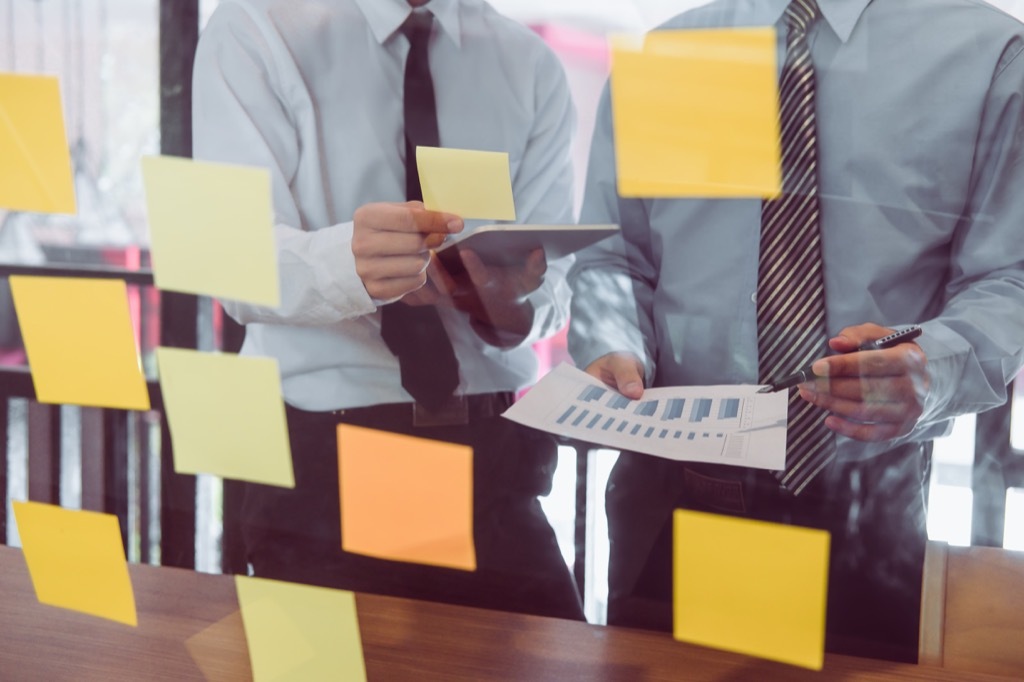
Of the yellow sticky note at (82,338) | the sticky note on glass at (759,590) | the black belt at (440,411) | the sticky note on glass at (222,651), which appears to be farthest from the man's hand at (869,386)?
the yellow sticky note at (82,338)

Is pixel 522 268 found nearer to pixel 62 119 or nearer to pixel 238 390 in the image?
pixel 238 390

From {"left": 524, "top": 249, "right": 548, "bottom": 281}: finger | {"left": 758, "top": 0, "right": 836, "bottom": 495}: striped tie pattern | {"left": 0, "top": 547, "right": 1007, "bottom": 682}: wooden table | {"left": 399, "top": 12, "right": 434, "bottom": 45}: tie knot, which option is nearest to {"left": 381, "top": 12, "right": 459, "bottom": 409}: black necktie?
{"left": 399, "top": 12, "right": 434, "bottom": 45}: tie knot

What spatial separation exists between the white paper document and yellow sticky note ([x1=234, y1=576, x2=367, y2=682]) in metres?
0.29

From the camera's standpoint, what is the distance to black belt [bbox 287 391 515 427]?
0.94 meters

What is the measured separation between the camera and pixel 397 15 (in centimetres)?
89

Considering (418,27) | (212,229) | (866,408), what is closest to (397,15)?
(418,27)

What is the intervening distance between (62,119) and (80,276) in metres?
0.18

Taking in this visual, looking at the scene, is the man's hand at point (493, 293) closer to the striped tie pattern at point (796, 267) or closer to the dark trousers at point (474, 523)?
the dark trousers at point (474, 523)

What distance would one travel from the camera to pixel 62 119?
0.99 metres

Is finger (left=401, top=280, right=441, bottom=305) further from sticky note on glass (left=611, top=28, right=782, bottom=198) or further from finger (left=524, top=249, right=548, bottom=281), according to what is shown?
sticky note on glass (left=611, top=28, right=782, bottom=198)

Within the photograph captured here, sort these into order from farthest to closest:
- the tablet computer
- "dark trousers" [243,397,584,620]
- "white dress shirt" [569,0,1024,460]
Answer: "dark trousers" [243,397,584,620] → the tablet computer → "white dress shirt" [569,0,1024,460]

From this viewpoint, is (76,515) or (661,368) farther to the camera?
(76,515)

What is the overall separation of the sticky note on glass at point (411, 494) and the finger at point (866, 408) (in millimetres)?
378

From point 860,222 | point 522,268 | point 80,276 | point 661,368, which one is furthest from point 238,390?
point 860,222
